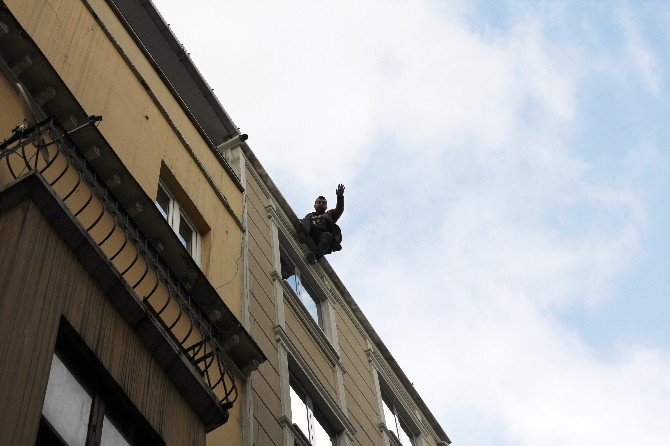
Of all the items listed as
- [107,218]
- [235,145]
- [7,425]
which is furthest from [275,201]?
[7,425]

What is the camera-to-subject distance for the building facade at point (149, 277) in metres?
8.17

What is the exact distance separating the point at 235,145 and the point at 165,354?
11.1m

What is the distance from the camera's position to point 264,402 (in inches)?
556

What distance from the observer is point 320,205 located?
72.0 feet

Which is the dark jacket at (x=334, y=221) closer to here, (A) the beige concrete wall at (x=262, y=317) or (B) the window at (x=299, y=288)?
(B) the window at (x=299, y=288)

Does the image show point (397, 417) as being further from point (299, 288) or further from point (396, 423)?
point (299, 288)

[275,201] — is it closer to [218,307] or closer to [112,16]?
[112,16]

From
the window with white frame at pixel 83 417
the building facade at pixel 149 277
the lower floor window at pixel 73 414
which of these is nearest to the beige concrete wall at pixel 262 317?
the building facade at pixel 149 277

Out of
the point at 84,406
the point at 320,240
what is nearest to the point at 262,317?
the point at 320,240

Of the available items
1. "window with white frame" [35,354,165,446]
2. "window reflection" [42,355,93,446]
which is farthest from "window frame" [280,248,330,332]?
"window reflection" [42,355,93,446]

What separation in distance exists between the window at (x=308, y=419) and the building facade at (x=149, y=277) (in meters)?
0.05

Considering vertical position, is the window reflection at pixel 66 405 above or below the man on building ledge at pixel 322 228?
below

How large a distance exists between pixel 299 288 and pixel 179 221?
5.10 metres

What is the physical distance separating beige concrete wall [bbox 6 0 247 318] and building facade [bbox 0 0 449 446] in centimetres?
3
